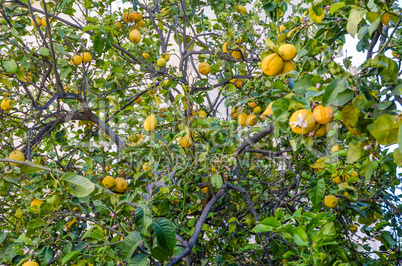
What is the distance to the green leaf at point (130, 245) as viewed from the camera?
0.99 meters

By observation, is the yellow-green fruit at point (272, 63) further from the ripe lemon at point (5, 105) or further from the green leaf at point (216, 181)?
the ripe lemon at point (5, 105)

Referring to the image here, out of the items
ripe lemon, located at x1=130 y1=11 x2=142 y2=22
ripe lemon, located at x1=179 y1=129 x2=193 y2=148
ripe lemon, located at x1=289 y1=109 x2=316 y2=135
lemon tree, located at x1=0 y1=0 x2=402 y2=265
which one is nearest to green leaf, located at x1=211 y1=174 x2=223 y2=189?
lemon tree, located at x1=0 y1=0 x2=402 y2=265

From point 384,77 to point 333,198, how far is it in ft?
3.35

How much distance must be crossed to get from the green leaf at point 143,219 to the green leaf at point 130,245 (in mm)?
56

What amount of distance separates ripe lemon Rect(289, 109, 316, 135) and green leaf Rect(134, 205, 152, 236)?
1.75 ft

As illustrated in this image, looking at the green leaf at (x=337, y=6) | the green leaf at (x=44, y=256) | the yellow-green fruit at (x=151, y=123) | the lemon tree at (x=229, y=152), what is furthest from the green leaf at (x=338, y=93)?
the green leaf at (x=44, y=256)

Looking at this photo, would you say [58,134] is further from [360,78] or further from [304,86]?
[360,78]

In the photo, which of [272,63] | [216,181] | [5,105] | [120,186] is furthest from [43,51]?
[272,63]

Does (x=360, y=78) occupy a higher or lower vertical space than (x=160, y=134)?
Result: lower

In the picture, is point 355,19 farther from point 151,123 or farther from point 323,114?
point 151,123

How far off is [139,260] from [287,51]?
0.86 m

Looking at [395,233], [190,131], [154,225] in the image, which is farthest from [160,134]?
[395,233]

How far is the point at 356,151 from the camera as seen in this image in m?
0.87

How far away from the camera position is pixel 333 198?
1.61 meters
